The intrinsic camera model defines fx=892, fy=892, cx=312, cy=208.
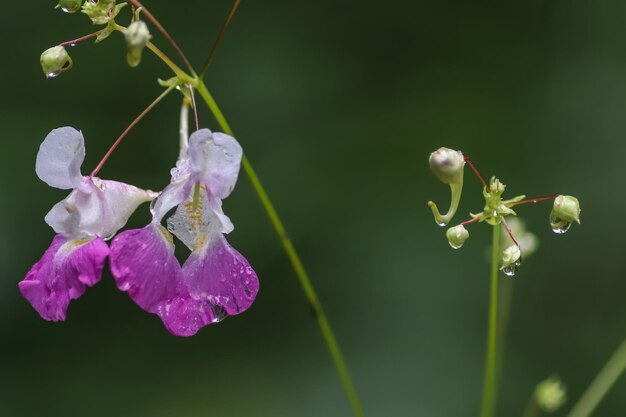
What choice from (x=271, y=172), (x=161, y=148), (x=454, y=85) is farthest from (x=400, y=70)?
(x=161, y=148)

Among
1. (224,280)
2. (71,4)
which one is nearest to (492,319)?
(224,280)

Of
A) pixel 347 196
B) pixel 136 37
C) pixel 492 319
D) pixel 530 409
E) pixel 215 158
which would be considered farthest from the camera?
pixel 347 196

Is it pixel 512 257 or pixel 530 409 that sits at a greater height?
pixel 512 257

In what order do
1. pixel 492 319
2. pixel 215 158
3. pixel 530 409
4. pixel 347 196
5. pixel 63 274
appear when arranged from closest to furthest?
1. pixel 215 158
2. pixel 63 274
3. pixel 492 319
4. pixel 530 409
5. pixel 347 196

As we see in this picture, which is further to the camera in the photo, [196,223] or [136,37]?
[196,223]

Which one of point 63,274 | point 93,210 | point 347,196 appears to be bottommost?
point 347,196

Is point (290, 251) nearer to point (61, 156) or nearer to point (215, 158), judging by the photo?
point (215, 158)

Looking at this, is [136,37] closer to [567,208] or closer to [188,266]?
[188,266]

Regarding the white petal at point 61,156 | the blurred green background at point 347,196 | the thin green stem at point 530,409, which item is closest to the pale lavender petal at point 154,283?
the white petal at point 61,156

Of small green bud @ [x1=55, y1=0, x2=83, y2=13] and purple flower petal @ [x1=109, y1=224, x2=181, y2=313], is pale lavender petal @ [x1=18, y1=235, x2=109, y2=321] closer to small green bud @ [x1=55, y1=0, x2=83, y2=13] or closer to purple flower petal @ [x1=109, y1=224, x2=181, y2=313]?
purple flower petal @ [x1=109, y1=224, x2=181, y2=313]
